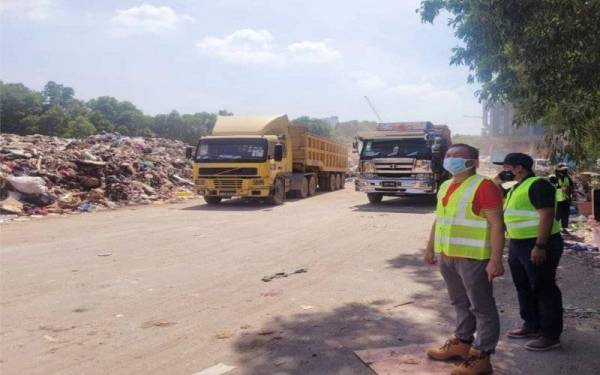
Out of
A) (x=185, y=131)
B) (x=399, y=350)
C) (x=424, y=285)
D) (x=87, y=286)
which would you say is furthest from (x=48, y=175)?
(x=185, y=131)

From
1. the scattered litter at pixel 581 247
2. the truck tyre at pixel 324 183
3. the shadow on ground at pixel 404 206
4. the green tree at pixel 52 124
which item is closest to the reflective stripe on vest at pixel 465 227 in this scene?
the scattered litter at pixel 581 247

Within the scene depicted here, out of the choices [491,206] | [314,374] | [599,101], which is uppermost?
[599,101]

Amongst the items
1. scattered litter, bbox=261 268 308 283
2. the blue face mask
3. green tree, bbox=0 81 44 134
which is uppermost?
green tree, bbox=0 81 44 134

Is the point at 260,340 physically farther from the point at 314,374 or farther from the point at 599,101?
the point at 599,101

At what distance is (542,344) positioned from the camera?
415cm

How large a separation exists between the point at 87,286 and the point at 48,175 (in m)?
12.0

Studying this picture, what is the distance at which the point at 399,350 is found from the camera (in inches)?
163

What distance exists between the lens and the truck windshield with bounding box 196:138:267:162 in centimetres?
1557

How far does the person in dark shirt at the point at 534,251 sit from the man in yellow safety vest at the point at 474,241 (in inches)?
28.0

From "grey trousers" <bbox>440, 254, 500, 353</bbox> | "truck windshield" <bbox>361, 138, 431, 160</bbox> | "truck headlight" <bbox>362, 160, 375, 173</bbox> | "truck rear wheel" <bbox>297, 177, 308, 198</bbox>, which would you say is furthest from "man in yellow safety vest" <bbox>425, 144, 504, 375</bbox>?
"truck rear wheel" <bbox>297, 177, 308, 198</bbox>

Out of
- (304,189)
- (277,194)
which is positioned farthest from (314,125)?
(277,194)

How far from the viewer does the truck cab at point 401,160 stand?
1530cm

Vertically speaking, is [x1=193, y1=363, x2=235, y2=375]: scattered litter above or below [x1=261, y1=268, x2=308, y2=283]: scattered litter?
below

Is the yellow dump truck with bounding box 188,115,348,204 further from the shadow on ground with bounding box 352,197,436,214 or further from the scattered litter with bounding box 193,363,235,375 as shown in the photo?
the scattered litter with bounding box 193,363,235,375
